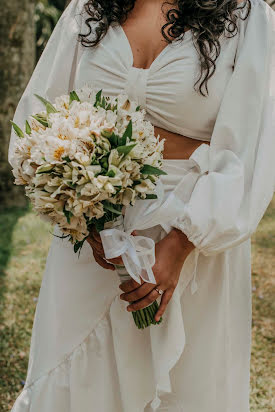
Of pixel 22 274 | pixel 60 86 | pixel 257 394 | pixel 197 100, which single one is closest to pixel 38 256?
pixel 22 274

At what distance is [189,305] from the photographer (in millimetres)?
2398

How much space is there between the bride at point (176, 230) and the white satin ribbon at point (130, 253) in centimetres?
10

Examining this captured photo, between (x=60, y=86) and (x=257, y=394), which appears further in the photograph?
(x=257, y=394)

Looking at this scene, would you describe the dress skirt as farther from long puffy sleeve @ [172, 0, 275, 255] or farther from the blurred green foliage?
the blurred green foliage

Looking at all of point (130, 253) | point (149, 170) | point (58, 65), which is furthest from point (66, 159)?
point (58, 65)

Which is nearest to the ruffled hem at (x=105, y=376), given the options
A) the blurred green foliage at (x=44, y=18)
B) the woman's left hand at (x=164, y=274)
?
the woman's left hand at (x=164, y=274)

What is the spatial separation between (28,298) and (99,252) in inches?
130

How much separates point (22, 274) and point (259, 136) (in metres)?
4.15

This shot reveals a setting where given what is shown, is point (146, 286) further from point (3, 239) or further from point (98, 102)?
point (3, 239)

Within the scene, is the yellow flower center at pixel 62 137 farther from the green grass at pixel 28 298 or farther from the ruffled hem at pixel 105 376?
the green grass at pixel 28 298

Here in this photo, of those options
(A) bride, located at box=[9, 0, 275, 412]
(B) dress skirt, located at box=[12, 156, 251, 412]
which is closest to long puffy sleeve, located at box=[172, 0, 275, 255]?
(A) bride, located at box=[9, 0, 275, 412]

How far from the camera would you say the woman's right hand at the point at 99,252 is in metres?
2.08

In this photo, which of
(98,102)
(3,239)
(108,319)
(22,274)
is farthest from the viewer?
(3,239)

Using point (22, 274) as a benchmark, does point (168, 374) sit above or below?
above
